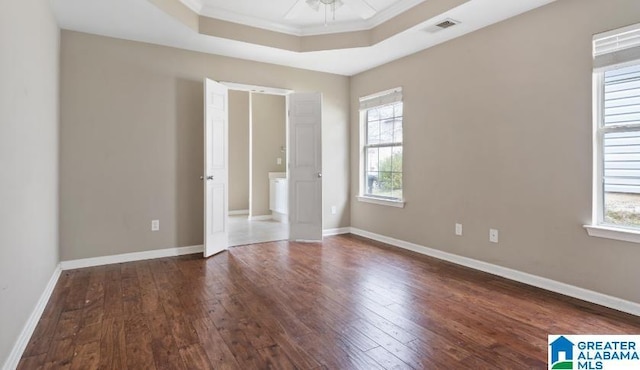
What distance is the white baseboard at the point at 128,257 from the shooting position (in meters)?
3.66

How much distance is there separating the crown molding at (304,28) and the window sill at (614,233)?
2500 millimetres

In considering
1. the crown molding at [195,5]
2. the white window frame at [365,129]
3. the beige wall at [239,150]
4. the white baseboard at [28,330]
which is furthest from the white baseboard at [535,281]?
the beige wall at [239,150]

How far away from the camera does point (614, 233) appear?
103 inches

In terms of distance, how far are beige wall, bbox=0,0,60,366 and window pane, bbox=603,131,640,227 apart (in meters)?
3.91

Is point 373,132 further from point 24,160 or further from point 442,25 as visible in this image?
point 24,160

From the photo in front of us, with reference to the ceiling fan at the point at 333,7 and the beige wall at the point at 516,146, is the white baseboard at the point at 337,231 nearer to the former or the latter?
the beige wall at the point at 516,146

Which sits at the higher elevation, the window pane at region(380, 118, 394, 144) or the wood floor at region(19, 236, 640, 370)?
the window pane at region(380, 118, 394, 144)

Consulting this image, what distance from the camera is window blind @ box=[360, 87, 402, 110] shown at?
4.61m

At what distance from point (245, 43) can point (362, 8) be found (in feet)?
4.47

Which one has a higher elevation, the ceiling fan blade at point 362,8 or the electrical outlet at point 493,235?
the ceiling fan blade at point 362,8

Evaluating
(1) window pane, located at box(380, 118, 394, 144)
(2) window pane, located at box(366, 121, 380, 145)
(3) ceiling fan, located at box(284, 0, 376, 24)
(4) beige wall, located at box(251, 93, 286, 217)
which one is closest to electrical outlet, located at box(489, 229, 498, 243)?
(1) window pane, located at box(380, 118, 394, 144)

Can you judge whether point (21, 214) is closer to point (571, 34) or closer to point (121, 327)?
point (121, 327)

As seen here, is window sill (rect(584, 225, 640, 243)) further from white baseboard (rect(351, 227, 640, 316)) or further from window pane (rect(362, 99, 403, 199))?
window pane (rect(362, 99, 403, 199))

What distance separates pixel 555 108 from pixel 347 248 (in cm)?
269
